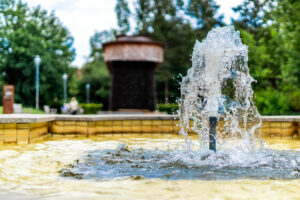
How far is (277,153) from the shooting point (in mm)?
5285

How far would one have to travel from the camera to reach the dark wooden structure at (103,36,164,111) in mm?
15727

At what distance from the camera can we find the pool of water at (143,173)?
3006 mm

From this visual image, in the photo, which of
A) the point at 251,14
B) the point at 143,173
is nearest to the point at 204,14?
the point at 251,14

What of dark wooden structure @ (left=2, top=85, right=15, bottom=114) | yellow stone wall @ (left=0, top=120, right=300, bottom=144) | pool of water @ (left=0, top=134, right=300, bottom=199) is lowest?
pool of water @ (left=0, top=134, right=300, bottom=199)

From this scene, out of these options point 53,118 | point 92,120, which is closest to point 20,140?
point 53,118

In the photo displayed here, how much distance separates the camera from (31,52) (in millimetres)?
35219

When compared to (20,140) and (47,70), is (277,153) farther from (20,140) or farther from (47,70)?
(47,70)

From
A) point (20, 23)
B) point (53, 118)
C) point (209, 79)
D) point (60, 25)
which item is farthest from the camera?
point (60, 25)

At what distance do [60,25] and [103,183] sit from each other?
133 feet

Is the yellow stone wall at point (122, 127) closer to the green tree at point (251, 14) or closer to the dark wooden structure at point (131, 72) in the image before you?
the dark wooden structure at point (131, 72)

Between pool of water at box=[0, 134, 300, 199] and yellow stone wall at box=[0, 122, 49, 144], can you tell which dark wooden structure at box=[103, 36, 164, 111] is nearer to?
yellow stone wall at box=[0, 122, 49, 144]

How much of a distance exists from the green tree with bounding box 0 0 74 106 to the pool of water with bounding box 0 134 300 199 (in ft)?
101

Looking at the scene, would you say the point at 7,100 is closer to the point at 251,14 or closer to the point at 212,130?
the point at 212,130

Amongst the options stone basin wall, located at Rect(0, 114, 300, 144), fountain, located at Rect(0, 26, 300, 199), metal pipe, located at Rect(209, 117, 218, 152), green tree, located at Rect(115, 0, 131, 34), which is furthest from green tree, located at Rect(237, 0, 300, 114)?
green tree, located at Rect(115, 0, 131, 34)
